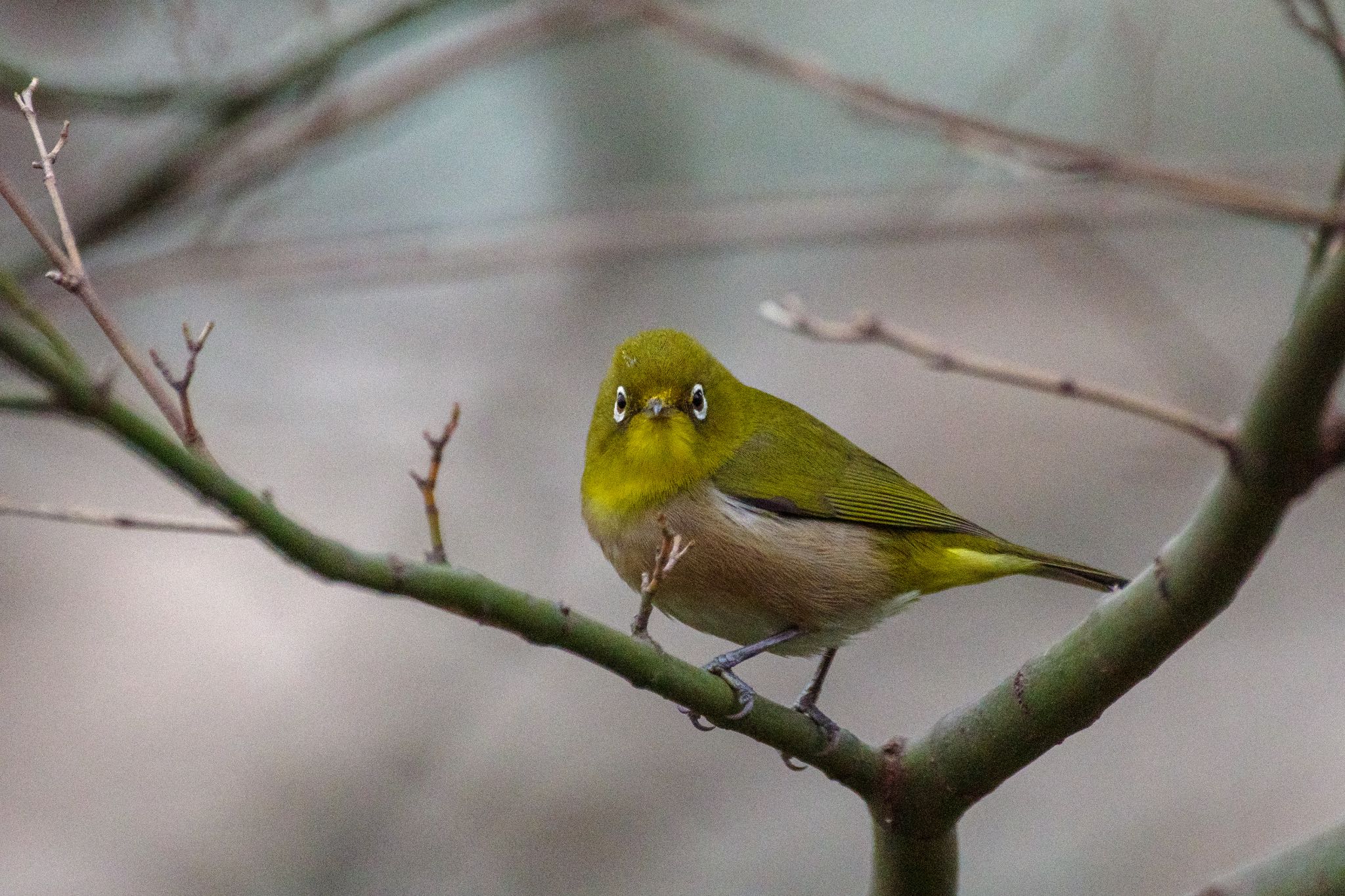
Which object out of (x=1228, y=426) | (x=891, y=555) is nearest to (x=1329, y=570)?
(x=891, y=555)

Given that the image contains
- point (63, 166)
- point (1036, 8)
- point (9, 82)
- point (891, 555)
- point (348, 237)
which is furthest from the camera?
point (1036, 8)

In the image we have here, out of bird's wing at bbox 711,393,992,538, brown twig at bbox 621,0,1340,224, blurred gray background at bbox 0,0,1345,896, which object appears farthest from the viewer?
blurred gray background at bbox 0,0,1345,896

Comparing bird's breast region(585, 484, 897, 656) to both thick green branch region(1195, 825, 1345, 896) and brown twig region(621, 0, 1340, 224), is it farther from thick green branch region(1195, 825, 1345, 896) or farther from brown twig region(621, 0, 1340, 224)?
thick green branch region(1195, 825, 1345, 896)

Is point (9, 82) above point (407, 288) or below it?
below

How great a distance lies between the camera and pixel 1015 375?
1746mm

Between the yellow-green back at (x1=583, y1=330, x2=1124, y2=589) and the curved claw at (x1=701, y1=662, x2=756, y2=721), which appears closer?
the curved claw at (x1=701, y1=662, x2=756, y2=721)

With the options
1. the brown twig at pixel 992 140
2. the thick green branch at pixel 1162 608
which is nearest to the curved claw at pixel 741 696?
the thick green branch at pixel 1162 608

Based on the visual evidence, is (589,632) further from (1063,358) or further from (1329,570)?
(1063,358)

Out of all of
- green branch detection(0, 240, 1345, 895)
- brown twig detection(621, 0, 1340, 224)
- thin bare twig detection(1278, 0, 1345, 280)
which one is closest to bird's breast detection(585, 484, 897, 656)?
green branch detection(0, 240, 1345, 895)

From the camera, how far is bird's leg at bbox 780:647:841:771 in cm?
276

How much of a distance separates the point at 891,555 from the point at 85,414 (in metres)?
2.71

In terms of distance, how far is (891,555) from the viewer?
3.93 metres

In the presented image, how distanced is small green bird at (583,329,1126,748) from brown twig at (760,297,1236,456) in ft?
5.74

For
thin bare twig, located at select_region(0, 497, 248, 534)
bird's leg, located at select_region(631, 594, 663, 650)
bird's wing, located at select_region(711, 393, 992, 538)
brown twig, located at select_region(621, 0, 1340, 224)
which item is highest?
brown twig, located at select_region(621, 0, 1340, 224)
